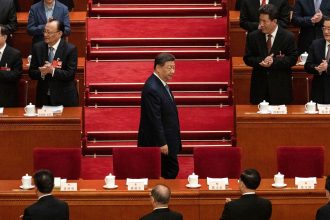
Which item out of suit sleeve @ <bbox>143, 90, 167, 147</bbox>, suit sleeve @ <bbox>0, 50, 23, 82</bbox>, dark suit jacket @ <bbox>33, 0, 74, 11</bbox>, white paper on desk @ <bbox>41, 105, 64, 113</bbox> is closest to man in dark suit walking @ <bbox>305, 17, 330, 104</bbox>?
suit sleeve @ <bbox>143, 90, 167, 147</bbox>

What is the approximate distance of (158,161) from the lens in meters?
8.08

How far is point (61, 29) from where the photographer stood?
927 centimetres

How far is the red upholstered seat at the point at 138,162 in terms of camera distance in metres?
8.08

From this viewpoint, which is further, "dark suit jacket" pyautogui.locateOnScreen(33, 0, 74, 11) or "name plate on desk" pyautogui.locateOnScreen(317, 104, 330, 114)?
"dark suit jacket" pyautogui.locateOnScreen(33, 0, 74, 11)

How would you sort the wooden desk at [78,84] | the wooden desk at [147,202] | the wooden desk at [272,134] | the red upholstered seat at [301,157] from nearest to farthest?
the wooden desk at [147,202] → the red upholstered seat at [301,157] → the wooden desk at [272,134] → the wooden desk at [78,84]

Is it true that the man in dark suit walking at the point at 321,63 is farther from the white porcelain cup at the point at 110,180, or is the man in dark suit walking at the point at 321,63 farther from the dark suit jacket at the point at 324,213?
the dark suit jacket at the point at 324,213

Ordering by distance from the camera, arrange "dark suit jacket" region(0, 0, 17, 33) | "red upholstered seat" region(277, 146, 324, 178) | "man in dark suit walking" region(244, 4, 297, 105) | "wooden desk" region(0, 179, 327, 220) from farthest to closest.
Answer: "dark suit jacket" region(0, 0, 17, 33), "man in dark suit walking" region(244, 4, 297, 105), "red upholstered seat" region(277, 146, 324, 178), "wooden desk" region(0, 179, 327, 220)

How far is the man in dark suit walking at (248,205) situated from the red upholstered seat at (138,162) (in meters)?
1.20

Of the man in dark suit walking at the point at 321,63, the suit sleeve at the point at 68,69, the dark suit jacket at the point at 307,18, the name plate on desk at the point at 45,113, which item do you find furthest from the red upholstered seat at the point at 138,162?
the dark suit jacket at the point at 307,18

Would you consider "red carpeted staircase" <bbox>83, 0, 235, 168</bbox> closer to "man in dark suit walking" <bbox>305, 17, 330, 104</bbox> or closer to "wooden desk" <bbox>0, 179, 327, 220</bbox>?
"man in dark suit walking" <bbox>305, 17, 330, 104</bbox>

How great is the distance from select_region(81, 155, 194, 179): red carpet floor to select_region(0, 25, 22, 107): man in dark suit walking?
888 mm

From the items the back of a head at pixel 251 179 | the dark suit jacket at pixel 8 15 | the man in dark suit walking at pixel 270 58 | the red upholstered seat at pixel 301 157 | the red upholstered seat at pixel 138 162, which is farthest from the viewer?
the dark suit jacket at pixel 8 15

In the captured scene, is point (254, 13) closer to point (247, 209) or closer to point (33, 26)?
point (33, 26)

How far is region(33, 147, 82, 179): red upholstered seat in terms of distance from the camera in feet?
26.7
